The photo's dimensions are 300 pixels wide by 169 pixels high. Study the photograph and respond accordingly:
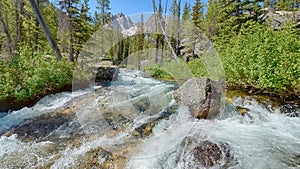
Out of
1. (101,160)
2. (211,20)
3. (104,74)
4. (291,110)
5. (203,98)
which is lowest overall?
(101,160)

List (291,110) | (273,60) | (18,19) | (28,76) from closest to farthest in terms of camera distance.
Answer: (273,60) → (291,110) → (28,76) → (18,19)

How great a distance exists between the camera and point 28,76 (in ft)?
21.0

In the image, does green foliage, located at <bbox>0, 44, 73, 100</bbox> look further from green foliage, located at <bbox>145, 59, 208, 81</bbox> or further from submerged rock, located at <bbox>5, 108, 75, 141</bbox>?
green foliage, located at <bbox>145, 59, 208, 81</bbox>

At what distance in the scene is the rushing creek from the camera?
3.10 meters

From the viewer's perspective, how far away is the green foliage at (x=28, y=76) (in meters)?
5.90

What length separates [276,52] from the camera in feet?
16.4

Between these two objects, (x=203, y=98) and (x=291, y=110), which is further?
(x=291, y=110)

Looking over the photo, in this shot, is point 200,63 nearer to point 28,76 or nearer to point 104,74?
point 104,74

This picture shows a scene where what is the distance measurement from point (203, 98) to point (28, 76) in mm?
5943

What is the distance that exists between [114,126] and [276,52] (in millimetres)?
4832

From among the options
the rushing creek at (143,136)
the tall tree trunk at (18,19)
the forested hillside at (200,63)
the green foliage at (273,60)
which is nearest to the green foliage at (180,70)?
the forested hillside at (200,63)

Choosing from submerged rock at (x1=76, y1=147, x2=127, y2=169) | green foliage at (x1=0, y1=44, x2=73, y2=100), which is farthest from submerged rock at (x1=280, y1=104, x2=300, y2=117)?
green foliage at (x1=0, y1=44, x2=73, y2=100)

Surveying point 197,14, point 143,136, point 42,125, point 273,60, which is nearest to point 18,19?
point 42,125

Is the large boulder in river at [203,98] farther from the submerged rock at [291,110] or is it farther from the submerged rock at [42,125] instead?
the submerged rock at [42,125]
